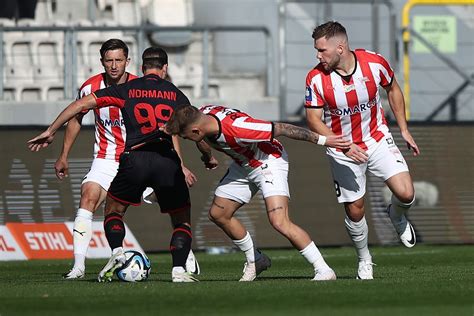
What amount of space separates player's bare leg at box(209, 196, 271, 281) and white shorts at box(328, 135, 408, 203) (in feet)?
3.21

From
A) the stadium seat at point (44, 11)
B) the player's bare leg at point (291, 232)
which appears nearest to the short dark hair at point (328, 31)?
the player's bare leg at point (291, 232)

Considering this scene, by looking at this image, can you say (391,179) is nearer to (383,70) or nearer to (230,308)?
(383,70)

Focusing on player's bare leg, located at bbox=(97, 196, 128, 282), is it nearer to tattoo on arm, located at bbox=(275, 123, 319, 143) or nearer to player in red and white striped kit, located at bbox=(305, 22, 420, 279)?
tattoo on arm, located at bbox=(275, 123, 319, 143)

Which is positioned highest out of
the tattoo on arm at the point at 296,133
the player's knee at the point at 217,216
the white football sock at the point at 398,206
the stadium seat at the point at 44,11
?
the stadium seat at the point at 44,11

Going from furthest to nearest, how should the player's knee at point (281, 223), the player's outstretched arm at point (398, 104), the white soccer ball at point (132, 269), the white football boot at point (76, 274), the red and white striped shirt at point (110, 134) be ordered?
1. the red and white striped shirt at point (110, 134)
2. the white football boot at point (76, 274)
3. the player's outstretched arm at point (398, 104)
4. the white soccer ball at point (132, 269)
5. the player's knee at point (281, 223)

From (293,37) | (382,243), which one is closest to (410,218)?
(382,243)

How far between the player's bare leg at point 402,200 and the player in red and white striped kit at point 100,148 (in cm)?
201

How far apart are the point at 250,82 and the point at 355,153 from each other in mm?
10486

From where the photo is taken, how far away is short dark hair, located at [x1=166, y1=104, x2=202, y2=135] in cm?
1050

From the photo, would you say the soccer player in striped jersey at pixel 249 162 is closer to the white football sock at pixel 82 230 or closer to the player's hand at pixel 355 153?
the player's hand at pixel 355 153

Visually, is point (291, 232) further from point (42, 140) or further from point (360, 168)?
point (42, 140)

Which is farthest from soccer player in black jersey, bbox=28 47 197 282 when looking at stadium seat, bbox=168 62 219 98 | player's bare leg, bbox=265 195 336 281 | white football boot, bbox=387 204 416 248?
stadium seat, bbox=168 62 219 98

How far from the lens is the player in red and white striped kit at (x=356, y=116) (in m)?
11.5

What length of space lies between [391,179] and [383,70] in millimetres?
1026
